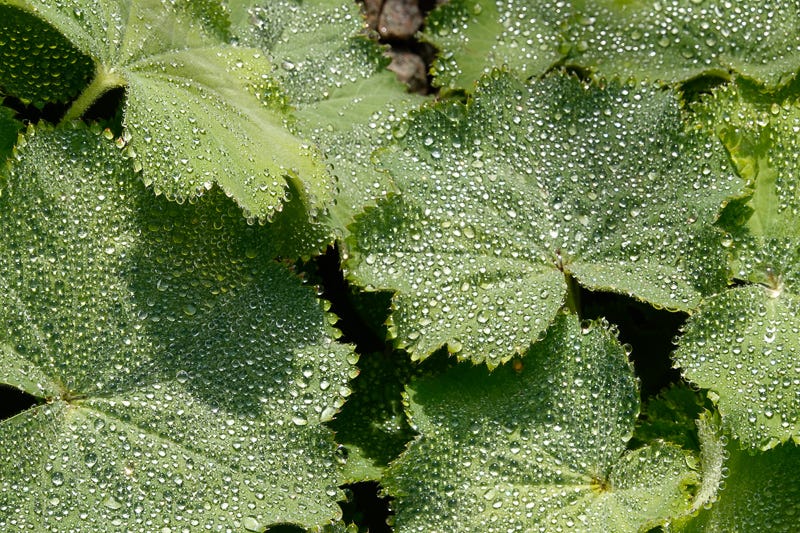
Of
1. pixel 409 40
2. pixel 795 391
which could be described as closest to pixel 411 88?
pixel 409 40

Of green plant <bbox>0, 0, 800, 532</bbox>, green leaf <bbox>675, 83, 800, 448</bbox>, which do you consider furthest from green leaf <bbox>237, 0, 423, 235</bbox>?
green leaf <bbox>675, 83, 800, 448</bbox>

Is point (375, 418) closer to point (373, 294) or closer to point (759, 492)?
point (373, 294)

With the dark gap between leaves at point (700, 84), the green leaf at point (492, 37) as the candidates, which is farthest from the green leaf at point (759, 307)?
the green leaf at point (492, 37)

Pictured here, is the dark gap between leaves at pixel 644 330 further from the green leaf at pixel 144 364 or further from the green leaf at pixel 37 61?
the green leaf at pixel 37 61

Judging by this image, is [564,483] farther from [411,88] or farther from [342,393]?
[411,88]

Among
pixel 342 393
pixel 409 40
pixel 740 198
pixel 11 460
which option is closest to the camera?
pixel 11 460

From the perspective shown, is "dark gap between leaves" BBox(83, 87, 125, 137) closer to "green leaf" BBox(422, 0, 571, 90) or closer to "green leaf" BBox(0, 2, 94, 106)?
"green leaf" BBox(0, 2, 94, 106)
